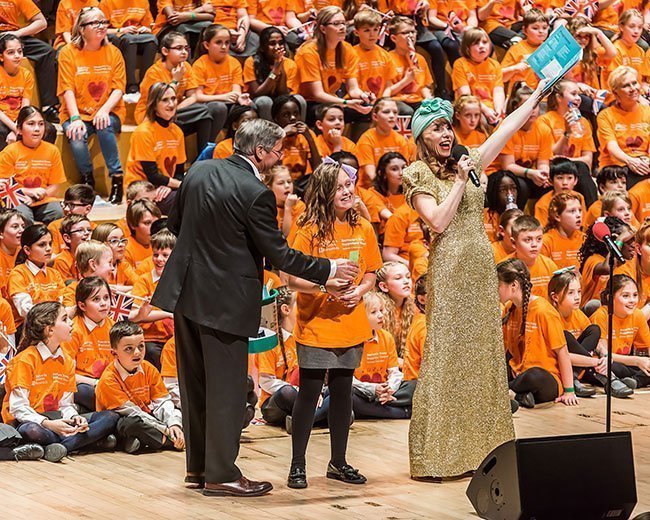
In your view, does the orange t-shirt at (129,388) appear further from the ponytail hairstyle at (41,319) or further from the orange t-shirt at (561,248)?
the orange t-shirt at (561,248)

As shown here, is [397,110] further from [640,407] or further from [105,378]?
[105,378]

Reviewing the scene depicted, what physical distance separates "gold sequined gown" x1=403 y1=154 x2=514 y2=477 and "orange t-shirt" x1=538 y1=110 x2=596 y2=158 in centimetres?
429

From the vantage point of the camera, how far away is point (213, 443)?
15.9 ft

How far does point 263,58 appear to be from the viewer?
29.5ft

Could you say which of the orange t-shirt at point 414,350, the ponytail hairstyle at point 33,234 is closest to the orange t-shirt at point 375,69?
the orange t-shirt at point 414,350

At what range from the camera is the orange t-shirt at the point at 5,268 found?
692cm

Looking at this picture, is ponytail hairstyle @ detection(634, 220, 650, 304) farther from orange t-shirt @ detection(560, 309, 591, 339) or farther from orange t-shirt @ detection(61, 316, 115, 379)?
orange t-shirt @ detection(61, 316, 115, 379)

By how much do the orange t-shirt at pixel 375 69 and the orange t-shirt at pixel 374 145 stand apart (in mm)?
714

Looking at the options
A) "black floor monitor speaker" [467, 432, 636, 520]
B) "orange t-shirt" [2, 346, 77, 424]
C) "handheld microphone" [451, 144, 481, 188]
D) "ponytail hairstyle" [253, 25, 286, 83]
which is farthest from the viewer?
"ponytail hairstyle" [253, 25, 286, 83]

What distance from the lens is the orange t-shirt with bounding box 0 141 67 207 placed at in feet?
25.2

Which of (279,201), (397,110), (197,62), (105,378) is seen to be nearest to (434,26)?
(397,110)

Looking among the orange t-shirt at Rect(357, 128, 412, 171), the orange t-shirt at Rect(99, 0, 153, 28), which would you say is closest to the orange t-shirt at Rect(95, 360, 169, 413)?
the orange t-shirt at Rect(357, 128, 412, 171)

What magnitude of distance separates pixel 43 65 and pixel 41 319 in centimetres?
324

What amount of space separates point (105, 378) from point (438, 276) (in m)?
1.69
